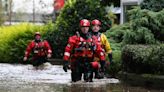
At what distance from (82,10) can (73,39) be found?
50.1 ft

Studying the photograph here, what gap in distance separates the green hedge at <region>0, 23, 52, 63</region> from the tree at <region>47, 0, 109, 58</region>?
1.36 metres

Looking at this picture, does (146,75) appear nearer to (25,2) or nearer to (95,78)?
(95,78)

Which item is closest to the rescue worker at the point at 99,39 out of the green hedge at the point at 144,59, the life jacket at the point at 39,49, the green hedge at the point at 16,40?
the green hedge at the point at 144,59

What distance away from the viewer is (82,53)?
1496cm

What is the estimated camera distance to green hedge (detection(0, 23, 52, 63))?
31.2 meters

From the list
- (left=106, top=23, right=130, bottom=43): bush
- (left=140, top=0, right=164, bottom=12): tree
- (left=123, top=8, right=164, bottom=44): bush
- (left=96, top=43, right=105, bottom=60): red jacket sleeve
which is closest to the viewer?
(left=96, top=43, right=105, bottom=60): red jacket sleeve

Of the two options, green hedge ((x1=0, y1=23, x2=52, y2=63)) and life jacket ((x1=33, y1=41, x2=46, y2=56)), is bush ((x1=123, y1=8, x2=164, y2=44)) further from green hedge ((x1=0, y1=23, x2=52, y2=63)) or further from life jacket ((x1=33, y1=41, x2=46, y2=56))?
green hedge ((x1=0, y1=23, x2=52, y2=63))

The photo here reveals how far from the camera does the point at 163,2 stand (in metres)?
24.4

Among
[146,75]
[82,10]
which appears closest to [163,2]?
[82,10]

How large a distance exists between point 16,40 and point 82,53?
17.2 metres

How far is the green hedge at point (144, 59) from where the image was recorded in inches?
620

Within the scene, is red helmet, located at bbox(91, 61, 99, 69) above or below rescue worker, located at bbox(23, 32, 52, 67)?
above

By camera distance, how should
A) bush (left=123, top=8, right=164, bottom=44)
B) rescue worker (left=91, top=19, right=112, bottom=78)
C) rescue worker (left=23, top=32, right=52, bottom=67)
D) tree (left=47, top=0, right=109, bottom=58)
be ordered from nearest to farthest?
rescue worker (left=91, top=19, right=112, bottom=78)
bush (left=123, top=8, right=164, bottom=44)
rescue worker (left=23, top=32, right=52, bottom=67)
tree (left=47, top=0, right=109, bottom=58)

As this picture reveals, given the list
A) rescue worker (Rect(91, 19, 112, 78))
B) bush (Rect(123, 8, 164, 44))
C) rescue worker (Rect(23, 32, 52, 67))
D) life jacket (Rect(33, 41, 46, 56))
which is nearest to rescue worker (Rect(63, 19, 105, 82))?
rescue worker (Rect(91, 19, 112, 78))
